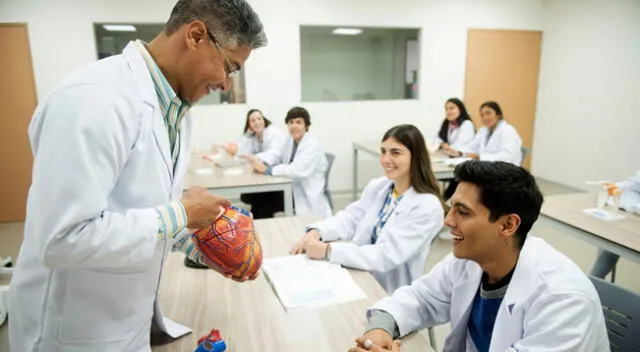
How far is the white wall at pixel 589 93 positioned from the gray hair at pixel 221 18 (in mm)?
5215

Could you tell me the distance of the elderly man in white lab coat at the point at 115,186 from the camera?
71 cm

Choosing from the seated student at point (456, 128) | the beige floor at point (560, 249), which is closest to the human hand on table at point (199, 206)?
the beige floor at point (560, 249)

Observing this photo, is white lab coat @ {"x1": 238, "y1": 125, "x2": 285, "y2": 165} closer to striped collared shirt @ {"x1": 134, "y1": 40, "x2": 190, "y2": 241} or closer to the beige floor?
the beige floor

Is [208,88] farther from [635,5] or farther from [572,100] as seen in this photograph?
[572,100]

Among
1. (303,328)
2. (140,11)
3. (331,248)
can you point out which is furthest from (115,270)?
(140,11)

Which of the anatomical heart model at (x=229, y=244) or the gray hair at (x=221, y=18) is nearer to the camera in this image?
the gray hair at (x=221, y=18)

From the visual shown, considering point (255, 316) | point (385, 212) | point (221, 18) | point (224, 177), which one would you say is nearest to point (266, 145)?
point (224, 177)

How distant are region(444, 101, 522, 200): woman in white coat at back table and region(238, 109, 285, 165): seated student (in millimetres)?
1841

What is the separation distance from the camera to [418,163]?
→ 190cm

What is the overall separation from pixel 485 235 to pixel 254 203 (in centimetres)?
301

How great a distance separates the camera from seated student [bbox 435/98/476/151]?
4719mm

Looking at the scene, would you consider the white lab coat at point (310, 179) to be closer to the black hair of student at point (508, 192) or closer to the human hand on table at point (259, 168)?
the human hand on table at point (259, 168)

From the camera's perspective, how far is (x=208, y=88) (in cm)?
100

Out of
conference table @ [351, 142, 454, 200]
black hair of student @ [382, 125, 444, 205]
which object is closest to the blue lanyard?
black hair of student @ [382, 125, 444, 205]
